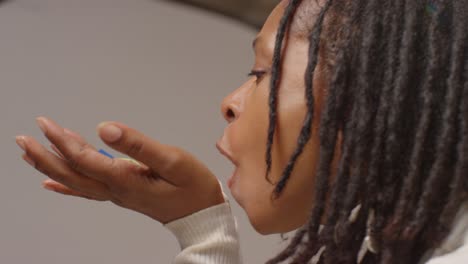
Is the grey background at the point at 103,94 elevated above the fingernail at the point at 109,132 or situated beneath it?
situated beneath

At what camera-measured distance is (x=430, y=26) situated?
0.56 meters

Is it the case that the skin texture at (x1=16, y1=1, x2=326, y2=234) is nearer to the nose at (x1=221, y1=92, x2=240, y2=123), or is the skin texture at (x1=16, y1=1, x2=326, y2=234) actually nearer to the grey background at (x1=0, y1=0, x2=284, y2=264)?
the nose at (x1=221, y1=92, x2=240, y2=123)

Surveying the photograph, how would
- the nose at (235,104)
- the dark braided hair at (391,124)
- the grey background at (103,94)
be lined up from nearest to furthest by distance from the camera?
the dark braided hair at (391,124)
the nose at (235,104)
the grey background at (103,94)

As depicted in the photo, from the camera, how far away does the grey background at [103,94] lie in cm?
95

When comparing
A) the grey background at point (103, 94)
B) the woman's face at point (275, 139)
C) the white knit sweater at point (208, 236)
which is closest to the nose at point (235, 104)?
the woman's face at point (275, 139)

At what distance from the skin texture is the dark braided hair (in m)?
0.02

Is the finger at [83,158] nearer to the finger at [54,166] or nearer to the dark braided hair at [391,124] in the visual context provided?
the finger at [54,166]

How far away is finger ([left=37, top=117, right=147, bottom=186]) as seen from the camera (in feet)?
1.91

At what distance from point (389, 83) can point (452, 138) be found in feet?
0.23

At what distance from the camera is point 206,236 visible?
714 mm

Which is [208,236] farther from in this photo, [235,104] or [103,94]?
[103,94]


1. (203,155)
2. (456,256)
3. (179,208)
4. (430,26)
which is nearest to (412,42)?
(430,26)

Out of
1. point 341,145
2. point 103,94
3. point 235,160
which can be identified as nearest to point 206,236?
point 235,160

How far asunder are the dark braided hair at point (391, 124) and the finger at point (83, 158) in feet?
0.56
